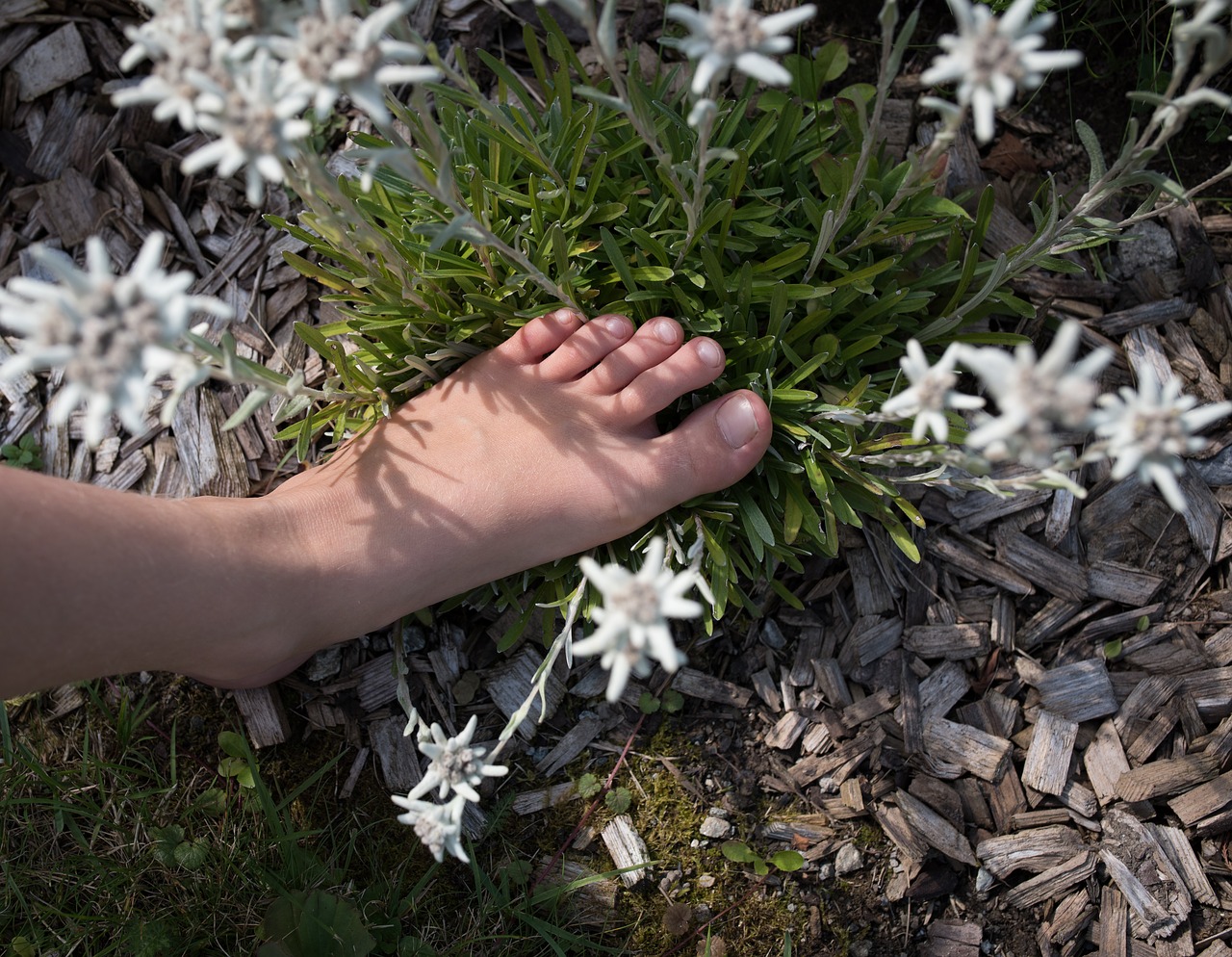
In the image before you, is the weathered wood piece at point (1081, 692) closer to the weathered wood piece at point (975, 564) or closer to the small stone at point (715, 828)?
the weathered wood piece at point (975, 564)

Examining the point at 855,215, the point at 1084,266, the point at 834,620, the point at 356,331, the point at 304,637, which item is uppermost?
the point at 855,215

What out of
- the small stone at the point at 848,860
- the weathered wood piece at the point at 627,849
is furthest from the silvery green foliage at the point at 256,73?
the small stone at the point at 848,860

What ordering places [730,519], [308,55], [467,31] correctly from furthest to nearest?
[467,31] < [730,519] < [308,55]

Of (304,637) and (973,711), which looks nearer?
(304,637)

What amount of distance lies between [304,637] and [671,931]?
112cm

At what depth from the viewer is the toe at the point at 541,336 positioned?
2104 mm

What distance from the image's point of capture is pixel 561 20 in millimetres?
2428

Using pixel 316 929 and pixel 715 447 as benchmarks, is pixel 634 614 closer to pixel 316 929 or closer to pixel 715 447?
pixel 715 447

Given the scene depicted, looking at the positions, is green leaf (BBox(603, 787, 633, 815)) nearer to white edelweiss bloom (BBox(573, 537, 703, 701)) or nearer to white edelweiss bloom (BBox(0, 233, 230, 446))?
white edelweiss bloom (BBox(573, 537, 703, 701))

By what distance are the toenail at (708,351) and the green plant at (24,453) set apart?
1812mm

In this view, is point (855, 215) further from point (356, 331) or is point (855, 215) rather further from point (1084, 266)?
point (356, 331)

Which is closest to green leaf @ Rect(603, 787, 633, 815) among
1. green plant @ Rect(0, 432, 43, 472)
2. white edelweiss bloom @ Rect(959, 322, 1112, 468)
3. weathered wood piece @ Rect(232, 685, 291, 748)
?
weathered wood piece @ Rect(232, 685, 291, 748)

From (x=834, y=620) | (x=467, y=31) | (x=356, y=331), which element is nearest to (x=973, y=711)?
(x=834, y=620)

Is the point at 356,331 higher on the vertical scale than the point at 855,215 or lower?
lower
